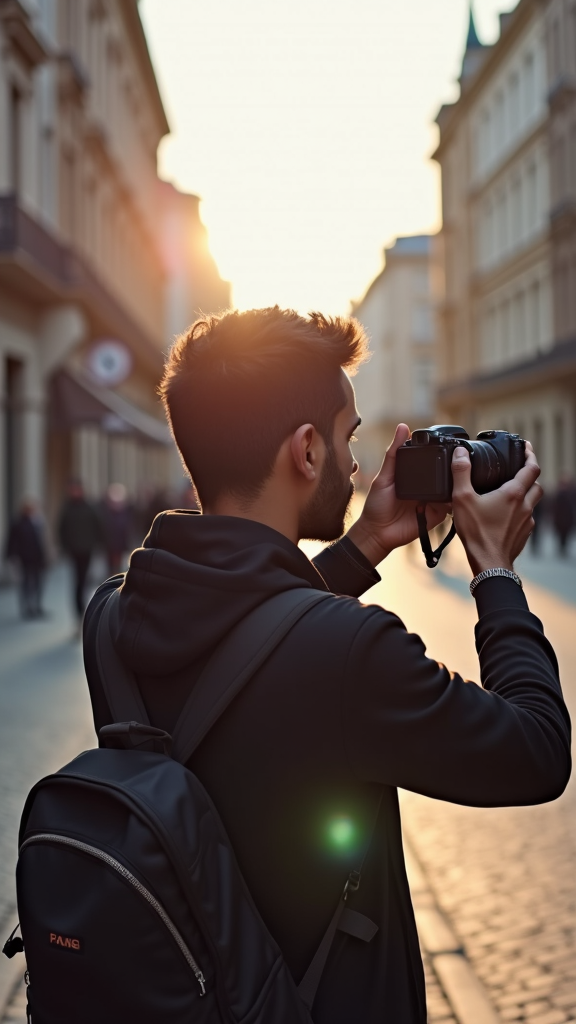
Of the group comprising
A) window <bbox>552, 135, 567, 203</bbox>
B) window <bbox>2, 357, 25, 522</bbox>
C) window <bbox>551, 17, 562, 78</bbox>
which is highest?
window <bbox>551, 17, 562, 78</bbox>

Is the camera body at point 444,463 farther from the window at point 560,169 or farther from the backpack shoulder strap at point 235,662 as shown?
the window at point 560,169

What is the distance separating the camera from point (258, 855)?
1.72 metres

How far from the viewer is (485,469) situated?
196 centimetres

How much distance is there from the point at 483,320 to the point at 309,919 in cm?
5698

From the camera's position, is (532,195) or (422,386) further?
(422,386)

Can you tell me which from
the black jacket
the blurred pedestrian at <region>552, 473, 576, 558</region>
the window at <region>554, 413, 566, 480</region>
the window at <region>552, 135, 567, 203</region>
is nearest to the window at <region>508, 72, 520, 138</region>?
the window at <region>552, 135, 567, 203</region>

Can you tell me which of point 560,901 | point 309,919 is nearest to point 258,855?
point 309,919

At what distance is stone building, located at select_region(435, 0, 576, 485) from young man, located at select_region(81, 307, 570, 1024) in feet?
130

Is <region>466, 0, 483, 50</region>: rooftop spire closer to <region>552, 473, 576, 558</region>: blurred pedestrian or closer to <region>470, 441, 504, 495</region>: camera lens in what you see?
<region>552, 473, 576, 558</region>: blurred pedestrian

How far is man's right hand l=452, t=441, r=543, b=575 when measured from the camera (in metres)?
1.88

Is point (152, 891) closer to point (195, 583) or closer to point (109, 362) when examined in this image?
point (195, 583)

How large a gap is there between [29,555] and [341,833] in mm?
15201

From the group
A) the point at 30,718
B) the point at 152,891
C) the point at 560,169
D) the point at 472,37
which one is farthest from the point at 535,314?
the point at 152,891

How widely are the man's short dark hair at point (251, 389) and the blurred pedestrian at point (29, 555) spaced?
48.4 feet
